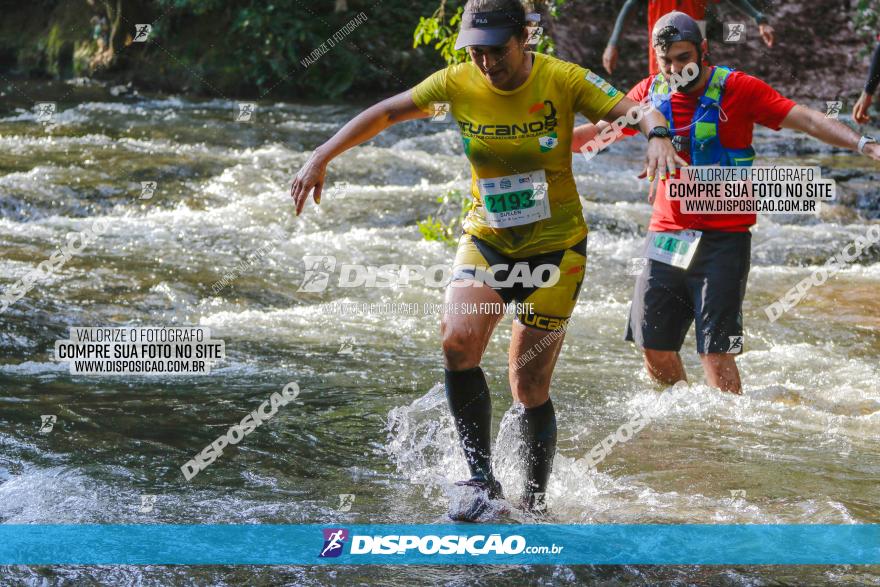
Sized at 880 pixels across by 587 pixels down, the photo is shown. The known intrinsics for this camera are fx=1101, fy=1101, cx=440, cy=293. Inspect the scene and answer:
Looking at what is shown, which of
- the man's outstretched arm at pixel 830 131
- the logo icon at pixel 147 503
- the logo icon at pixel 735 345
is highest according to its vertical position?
the man's outstretched arm at pixel 830 131

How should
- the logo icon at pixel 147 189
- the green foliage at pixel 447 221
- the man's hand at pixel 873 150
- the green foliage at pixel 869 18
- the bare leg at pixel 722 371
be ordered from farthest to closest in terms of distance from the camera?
1. the green foliage at pixel 869 18
2. the logo icon at pixel 147 189
3. the green foliage at pixel 447 221
4. the bare leg at pixel 722 371
5. the man's hand at pixel 873 150

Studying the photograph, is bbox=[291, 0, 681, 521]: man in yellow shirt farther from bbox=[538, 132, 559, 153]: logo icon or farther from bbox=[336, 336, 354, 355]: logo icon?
bbox=[336, 336, 354, 355]: logo icon

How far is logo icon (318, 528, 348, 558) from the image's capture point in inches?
159

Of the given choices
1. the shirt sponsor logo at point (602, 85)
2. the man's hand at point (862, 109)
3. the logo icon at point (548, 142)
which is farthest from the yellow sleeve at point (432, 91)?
the man's hand at point (862, 109)

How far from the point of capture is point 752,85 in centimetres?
554

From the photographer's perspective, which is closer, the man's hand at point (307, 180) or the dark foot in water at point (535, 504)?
the man's hand at point (307, 180)

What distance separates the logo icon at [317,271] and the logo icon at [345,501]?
4.36 metres

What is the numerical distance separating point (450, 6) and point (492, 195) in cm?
1551

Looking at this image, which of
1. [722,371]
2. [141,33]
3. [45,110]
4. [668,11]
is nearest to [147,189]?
[45,110]

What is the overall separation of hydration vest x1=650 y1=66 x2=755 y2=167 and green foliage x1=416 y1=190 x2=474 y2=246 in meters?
3.36

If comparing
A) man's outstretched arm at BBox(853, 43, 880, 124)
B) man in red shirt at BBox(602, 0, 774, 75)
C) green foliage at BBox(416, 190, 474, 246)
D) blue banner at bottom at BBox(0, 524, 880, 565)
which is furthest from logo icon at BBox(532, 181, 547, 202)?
green foliage at BBox(416, 190, 474, 246)

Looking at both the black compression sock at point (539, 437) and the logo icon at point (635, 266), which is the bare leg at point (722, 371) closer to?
the black compression sock at point (539, 437)

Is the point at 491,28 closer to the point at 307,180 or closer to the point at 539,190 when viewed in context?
the point at 539,190

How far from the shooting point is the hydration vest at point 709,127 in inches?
221
